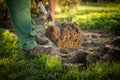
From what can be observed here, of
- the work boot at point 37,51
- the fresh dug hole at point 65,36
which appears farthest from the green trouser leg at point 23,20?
the fresh dug hole at point 65,36

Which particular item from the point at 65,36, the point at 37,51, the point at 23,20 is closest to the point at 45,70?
the point at 37,51

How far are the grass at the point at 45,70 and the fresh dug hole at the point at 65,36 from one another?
112 cm

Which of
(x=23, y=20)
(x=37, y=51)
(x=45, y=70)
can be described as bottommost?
(x=45, y=70)

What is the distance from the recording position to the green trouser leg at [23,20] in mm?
4000

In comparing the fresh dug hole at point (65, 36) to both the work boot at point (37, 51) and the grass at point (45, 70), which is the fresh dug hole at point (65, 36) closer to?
the work boot at point (37, 51)

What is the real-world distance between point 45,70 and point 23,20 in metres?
0.95

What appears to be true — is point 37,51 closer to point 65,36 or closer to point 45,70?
point 45,70

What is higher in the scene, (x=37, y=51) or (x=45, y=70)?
(x=37, y=51)

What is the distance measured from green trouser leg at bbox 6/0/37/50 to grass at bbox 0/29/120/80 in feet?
1.06

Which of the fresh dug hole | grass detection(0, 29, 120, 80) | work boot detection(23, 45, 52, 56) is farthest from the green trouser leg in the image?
the fresh dug hole

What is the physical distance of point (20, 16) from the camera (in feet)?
13.3

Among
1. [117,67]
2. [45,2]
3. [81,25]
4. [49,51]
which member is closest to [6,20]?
[45,2]

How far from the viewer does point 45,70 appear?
12.2ft

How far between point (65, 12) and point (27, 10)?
26.7 feet
